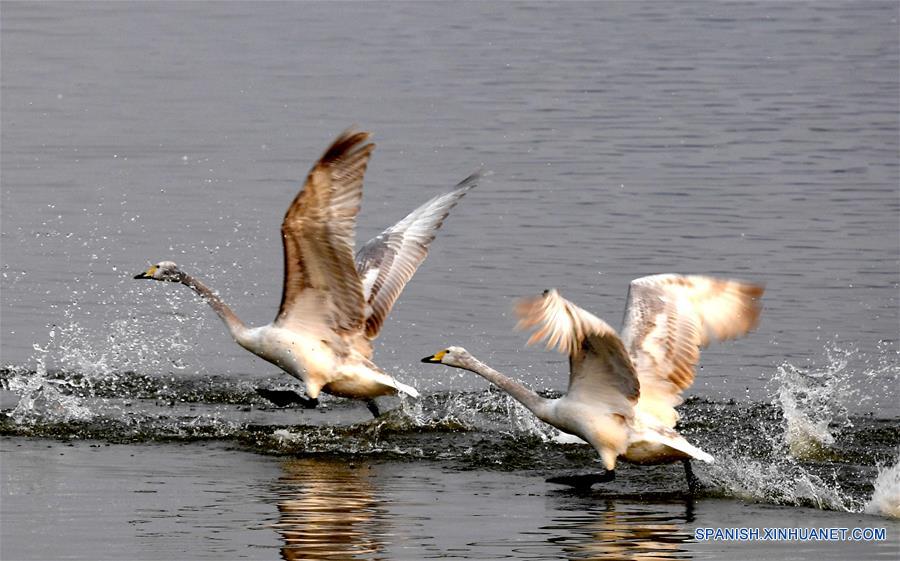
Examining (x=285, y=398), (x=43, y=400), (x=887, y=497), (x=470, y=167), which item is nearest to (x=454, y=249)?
(x=470, y=167)

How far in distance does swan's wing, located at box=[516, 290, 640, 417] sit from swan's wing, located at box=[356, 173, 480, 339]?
3.28m

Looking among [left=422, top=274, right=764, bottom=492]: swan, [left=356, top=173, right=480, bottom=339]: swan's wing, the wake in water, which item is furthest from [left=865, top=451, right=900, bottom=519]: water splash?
[left=356, top=173, right=480, bottom=339]: swan's wing

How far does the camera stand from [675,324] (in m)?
13.1

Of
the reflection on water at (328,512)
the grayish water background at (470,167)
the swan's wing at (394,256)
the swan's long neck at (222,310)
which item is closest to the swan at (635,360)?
the reflection on water at (328,512)

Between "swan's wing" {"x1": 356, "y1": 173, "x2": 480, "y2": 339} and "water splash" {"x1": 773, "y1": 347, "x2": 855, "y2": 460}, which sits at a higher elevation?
"swan's wing" {"x1": 356, "y1": 173, "x2": 480, "y2": 339}

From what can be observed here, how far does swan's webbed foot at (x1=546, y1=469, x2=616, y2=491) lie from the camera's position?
12.2 metres

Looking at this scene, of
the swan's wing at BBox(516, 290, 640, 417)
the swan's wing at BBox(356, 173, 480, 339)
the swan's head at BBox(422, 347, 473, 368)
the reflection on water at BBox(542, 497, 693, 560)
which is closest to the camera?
the reflection on water at BBox(542, 497, 693, 560)

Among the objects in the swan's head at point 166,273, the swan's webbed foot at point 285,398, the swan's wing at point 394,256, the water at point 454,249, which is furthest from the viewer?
the swan's wing at point 394,256

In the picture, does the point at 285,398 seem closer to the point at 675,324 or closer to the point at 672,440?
the point at 675,324

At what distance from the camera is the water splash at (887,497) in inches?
454

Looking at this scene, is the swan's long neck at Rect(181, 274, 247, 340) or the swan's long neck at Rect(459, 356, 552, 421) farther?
the swan's long neck at Rect(181, 274, 247, 340)

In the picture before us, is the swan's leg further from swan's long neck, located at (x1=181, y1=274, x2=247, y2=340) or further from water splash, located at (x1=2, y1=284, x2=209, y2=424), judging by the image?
water splash, located at (x1=2, y1=284, x2=209, y2=424)

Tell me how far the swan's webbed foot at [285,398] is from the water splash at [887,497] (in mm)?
4691

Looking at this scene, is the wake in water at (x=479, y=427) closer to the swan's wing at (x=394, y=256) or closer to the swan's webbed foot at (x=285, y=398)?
the swan's webbed foot at (x=285, y=398)
